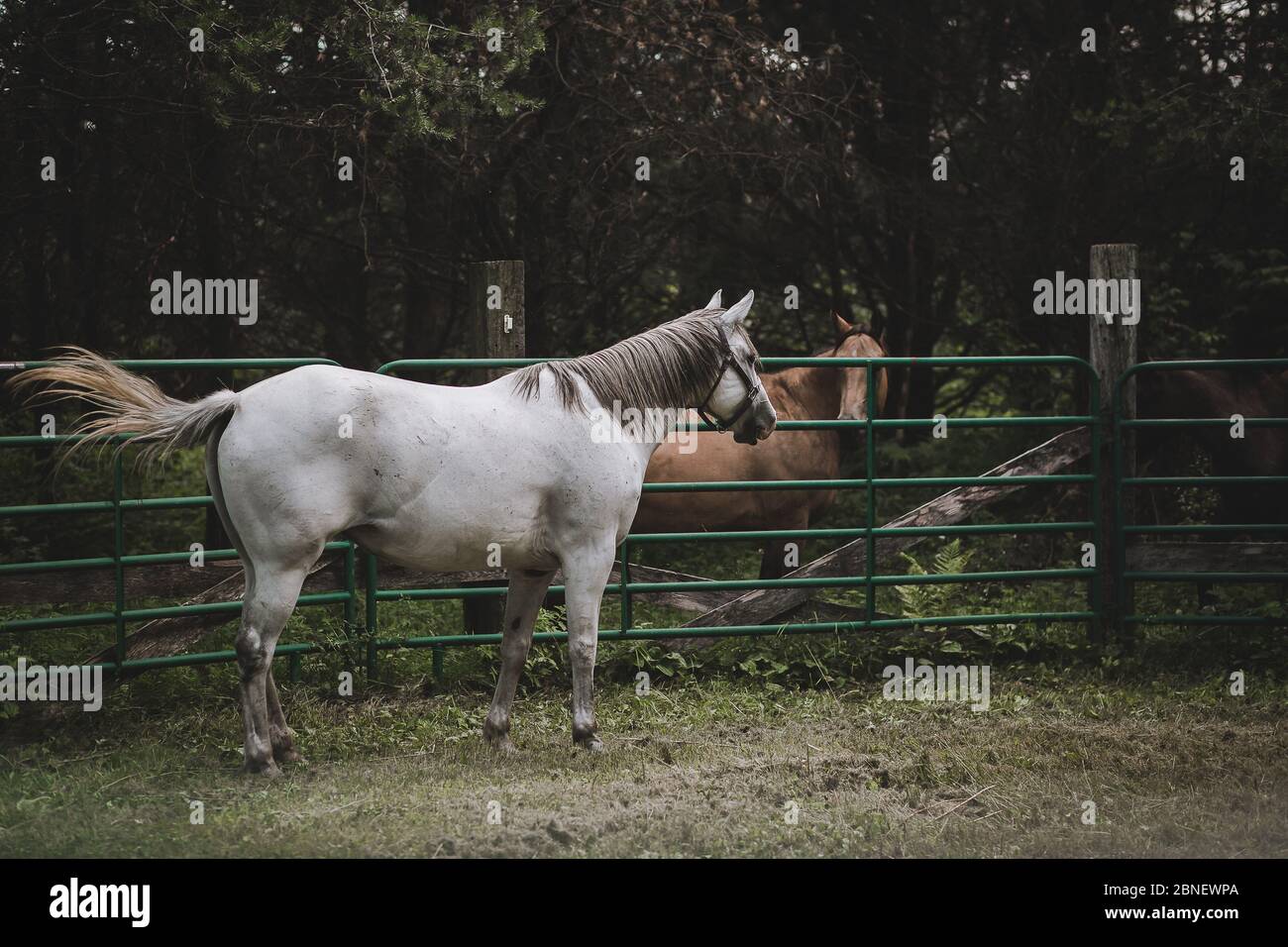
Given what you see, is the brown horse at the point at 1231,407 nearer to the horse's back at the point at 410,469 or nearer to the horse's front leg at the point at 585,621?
the horse's back at the point at 410,469

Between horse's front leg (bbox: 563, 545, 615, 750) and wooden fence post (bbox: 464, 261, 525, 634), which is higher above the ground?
wooden fence post (bbox: 464, 261, 525, 634)

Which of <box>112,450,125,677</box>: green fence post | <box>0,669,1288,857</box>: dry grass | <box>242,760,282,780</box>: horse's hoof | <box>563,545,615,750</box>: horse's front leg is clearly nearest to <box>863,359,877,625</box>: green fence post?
<box>0,669,1288,857</box>: dry grass

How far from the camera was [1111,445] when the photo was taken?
7.12 meters

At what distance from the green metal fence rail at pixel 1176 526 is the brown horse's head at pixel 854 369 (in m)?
1.37

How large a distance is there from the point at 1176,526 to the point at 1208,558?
48cm

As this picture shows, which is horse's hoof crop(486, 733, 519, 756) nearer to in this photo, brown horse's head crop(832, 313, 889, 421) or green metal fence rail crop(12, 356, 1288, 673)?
green metal fence rail crop(12, 356, 1288, 673)

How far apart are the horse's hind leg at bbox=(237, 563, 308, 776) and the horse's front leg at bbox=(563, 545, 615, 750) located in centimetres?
108

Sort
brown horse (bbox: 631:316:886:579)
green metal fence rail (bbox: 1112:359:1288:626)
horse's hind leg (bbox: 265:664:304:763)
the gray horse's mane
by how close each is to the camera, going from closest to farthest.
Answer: horse's hind leg (bbox: 265:664:304:763) < the gray horse's mane < green metal fence rail (bbox: 1112:359:1288:626) < brown horse (bbox: 631:316:886:579)

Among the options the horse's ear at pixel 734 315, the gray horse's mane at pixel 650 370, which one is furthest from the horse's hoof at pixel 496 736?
the horse's ear at pixel 734 315

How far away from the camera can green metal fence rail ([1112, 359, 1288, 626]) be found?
6844mm

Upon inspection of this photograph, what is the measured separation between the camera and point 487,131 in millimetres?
8445

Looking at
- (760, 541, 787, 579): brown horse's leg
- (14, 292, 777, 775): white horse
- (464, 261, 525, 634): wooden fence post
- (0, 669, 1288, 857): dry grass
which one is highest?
(464, 261, 525, 634): wooden fence post

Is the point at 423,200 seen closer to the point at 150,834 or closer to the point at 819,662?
the point at 819,662
